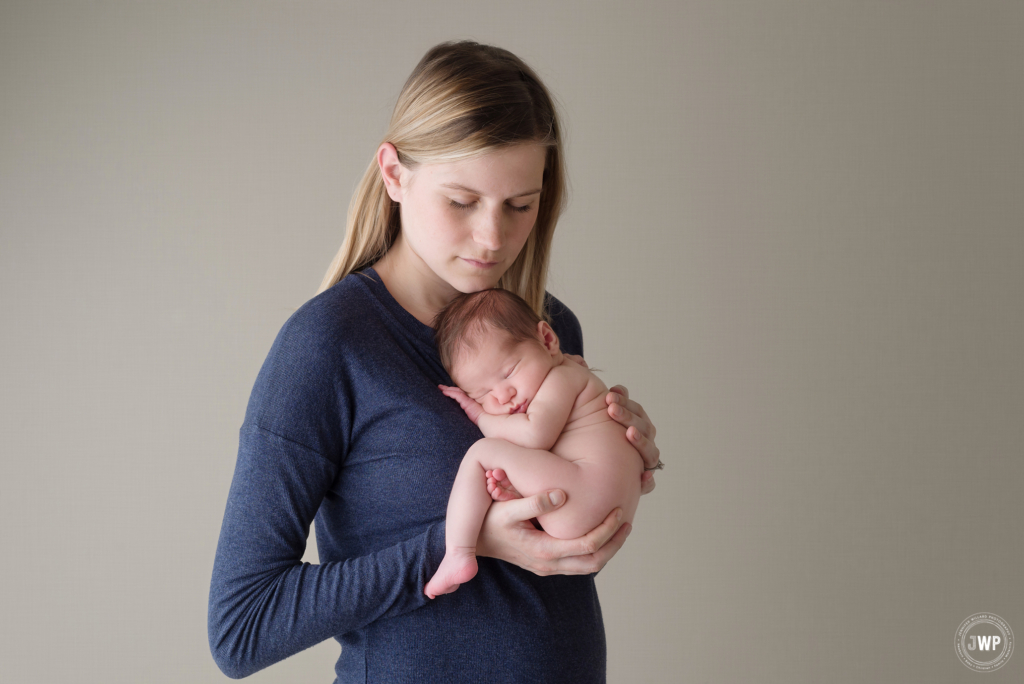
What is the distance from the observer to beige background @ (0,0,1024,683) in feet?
8.87

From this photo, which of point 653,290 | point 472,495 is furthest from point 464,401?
point 653,290

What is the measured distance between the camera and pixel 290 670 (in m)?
3.01

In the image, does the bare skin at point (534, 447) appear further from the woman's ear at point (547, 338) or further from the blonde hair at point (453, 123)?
the blonde hair at point (453, 123)

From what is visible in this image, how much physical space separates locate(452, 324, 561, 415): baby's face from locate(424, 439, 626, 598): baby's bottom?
4.5 inches

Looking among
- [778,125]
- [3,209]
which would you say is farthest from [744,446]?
[3,209]

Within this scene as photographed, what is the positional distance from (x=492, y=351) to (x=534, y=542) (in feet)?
1.08

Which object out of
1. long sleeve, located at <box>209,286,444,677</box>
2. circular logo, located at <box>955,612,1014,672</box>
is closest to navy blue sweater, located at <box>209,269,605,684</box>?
long sleeve, located at <box>209,286,444,677</box>

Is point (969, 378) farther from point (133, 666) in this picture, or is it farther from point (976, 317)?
point (133, 666)

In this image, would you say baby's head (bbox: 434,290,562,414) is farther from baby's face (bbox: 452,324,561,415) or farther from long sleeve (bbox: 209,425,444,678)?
long sleeve (bbox: 209,425,444,678)

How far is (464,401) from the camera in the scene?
1315 mm

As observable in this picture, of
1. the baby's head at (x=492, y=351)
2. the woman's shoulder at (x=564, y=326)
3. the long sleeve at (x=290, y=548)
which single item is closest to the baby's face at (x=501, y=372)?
the baby's head at (x=492, y=351)

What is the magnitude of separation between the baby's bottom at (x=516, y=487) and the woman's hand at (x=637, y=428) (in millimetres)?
111

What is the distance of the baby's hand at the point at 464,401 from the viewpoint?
4.30 feet

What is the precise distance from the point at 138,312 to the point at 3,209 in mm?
516
